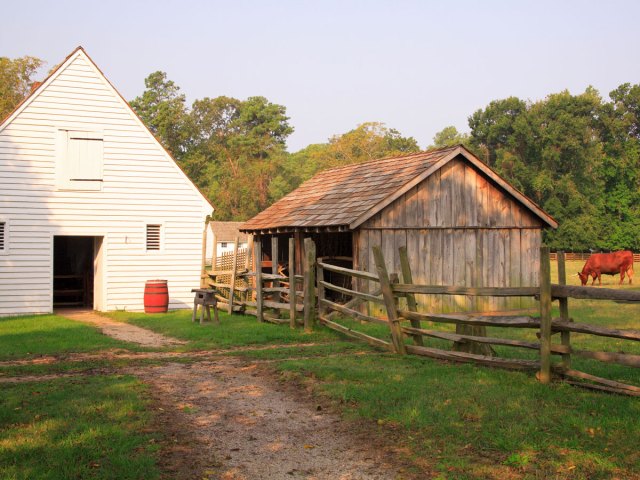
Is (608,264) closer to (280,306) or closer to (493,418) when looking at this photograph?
(280,306)

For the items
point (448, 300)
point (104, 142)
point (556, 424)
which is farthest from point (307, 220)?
point (556, 424)

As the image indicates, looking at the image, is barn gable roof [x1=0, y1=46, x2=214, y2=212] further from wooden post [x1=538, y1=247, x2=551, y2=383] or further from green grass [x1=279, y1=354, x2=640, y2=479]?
wooden post [x1=538, y1=247, x2=551, y2=383]

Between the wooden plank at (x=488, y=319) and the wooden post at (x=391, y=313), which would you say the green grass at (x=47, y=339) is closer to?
the wooden post at (x=391, y=313)

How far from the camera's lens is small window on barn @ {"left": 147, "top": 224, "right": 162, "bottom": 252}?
22703 mm

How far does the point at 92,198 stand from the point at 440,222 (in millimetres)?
10576

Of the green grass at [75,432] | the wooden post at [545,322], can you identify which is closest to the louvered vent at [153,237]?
the green grass at [75,432]

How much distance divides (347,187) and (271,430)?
15.2m

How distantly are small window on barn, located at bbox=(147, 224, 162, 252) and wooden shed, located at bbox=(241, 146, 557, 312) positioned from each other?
3.33m

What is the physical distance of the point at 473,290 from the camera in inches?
411

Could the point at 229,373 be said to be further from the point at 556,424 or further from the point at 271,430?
the point at 556,424

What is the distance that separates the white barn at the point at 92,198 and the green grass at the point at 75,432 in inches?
479

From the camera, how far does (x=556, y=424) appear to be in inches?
279

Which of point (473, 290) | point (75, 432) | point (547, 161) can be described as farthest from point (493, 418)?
point (547, 161)

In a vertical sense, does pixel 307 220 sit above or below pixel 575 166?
below
